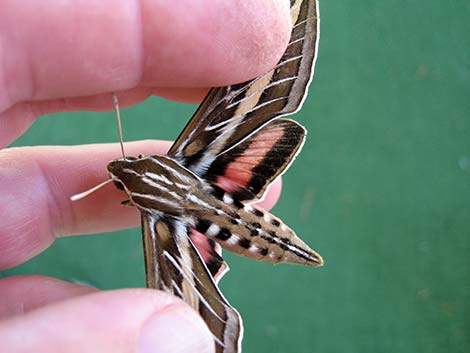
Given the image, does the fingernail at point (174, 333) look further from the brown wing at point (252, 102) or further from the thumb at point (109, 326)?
the brown wing at point (252, 102)

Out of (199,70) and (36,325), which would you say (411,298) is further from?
(36,325)

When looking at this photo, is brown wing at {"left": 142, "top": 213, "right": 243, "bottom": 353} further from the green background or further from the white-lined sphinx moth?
the green background

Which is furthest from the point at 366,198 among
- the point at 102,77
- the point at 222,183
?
the point at 102,77

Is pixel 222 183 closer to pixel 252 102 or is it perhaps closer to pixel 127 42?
pixel 252 102

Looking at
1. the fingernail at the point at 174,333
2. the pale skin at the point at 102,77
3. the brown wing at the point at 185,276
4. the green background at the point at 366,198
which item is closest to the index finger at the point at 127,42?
the pale skin at the point at 102,77

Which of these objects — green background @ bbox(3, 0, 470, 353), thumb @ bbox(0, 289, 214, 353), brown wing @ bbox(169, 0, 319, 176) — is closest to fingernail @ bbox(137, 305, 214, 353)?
thumb @ bbox(0, 289, 214, 353)

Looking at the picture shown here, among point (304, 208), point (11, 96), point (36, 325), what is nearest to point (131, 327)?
point (36, 325)

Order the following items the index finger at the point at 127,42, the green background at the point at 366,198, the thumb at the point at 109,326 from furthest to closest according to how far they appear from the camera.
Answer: the green background at the point at 366,198 → the index finger at the point at 127,42 → the thumb at the point at 109,326
